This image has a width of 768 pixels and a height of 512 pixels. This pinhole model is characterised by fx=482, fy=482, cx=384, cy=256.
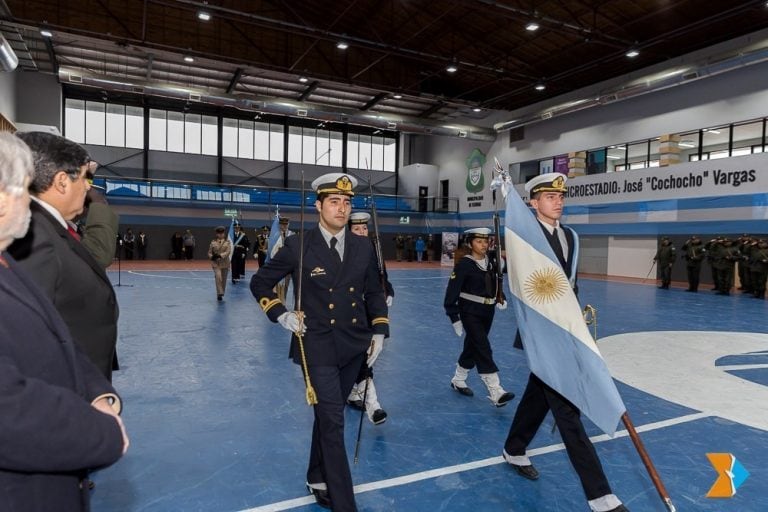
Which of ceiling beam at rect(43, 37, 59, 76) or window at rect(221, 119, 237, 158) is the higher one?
ceiling beam at rect(43, 37, 59, 76)

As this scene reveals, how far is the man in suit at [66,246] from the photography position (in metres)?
1.78

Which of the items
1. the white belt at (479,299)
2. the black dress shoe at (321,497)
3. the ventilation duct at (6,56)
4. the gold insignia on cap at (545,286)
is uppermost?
the ventilation duct at (6,56)

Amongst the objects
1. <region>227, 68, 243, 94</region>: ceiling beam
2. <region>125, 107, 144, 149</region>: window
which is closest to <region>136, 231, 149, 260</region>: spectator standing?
<region>125, 107, 144, 149</region>: window

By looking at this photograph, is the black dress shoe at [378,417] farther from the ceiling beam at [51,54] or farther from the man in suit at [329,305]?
the ceiling beam at [51,54]

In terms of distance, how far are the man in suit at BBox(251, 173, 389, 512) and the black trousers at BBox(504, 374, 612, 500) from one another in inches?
46.6

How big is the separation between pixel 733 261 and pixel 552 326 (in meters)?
16.6

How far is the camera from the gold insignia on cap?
124 inches

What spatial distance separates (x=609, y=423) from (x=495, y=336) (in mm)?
5755

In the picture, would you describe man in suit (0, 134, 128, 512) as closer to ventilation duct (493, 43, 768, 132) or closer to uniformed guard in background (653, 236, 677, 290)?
uniformed guard in background (653, 236, 677, 290)

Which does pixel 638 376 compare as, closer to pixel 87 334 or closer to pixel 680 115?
pixel 87 334

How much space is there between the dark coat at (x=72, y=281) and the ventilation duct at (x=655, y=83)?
2105cm

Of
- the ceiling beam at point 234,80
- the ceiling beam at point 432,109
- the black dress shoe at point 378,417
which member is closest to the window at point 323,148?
the ceiling beam at point 432,109

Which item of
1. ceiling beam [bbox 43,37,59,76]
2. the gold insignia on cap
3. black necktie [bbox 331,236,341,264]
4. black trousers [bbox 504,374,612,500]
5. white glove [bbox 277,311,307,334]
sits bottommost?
black trousers [bbox 504,374,612,500]

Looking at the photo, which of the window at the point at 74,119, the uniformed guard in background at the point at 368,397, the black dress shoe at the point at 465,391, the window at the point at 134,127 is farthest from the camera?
the window at the point at 134,127
